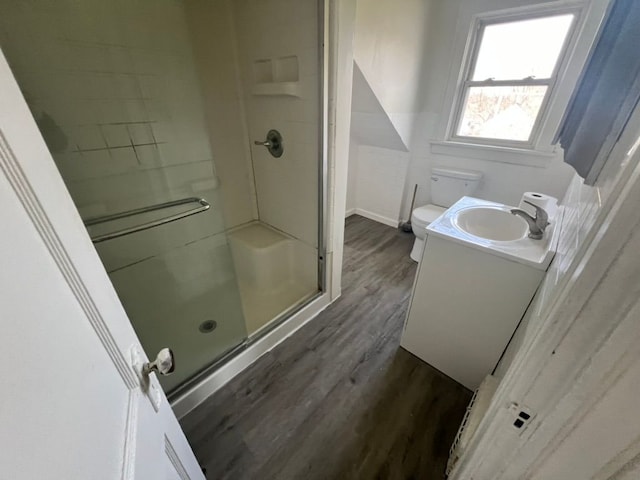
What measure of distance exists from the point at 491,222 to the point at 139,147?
1983 millimetres

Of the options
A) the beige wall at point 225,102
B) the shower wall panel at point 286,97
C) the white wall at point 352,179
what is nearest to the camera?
the shower wall panel at point 286,97

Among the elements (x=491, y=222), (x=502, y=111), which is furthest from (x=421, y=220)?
(x=502, y=111)

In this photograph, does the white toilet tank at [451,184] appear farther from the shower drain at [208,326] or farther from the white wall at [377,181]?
the shower drain at [208,326]

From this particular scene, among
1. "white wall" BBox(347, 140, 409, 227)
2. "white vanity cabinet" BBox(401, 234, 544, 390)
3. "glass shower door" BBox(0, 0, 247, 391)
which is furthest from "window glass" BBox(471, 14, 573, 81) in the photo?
"glass shower door" BBox(0, 0, 247, 391)

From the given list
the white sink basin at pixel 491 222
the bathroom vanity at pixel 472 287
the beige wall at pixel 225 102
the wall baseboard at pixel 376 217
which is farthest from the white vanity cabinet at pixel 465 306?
the wall baseboard at pixel 376 217

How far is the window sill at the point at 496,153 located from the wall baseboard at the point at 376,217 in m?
0.87

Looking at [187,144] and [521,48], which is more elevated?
[521,48]

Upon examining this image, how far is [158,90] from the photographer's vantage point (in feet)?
4.70

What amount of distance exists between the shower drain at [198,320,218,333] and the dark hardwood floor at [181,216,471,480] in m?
0.34

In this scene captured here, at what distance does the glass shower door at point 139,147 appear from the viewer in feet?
3.74

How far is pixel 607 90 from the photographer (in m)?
0.56

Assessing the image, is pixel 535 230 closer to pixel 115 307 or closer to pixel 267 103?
pixel 115 307

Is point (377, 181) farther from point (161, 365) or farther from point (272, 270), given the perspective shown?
point (161, 365)

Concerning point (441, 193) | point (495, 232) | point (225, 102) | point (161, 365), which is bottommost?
point (441, 193)
